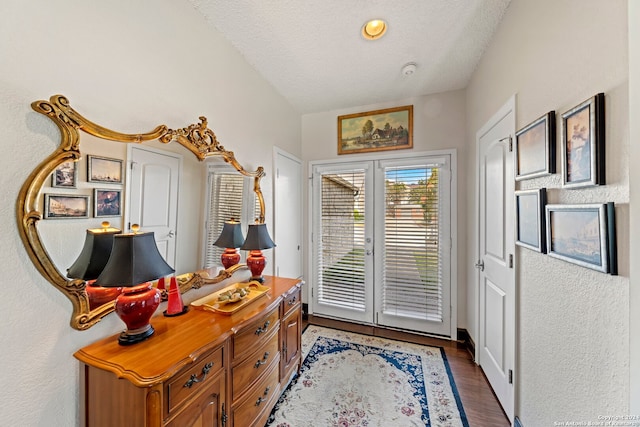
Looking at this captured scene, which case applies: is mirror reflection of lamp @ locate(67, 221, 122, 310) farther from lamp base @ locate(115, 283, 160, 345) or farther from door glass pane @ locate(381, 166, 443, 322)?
door glass pane @ locate(381, 166, 443, 322)

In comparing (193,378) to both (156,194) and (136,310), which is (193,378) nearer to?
(136,310)

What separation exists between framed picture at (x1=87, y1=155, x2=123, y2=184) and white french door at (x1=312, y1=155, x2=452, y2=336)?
7.19ft

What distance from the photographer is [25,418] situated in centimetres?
86

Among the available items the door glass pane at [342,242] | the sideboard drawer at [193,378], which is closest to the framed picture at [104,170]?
the sideboard drawer at [193,378]

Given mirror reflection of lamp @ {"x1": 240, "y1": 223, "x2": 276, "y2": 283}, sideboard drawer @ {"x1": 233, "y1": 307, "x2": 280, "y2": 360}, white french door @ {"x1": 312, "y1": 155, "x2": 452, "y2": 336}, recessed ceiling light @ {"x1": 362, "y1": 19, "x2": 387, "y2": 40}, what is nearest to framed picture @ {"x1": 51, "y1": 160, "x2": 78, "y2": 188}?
sideboard drawer @ {"x1": 233, "y1": 307, "x2": 280, "y2": 360}

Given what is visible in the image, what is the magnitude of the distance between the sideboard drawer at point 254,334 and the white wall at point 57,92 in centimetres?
58

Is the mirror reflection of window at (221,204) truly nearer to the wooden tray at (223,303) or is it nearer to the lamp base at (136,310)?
the wooden tray at (223,303)

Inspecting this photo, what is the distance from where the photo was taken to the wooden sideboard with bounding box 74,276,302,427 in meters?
0.88

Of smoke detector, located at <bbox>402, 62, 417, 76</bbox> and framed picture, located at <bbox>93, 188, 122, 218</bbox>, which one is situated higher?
smoke detector, located at <bbox>402, 62, 417, 76</bbox>

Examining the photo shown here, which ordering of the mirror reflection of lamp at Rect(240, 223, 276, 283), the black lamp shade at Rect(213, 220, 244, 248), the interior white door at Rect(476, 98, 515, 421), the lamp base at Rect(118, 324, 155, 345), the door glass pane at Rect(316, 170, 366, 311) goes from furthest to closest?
the door glass pane at Rect(316, 170, 366, 311), the mirror reflection of lamp at Rect(240, 223, 276, 283), the black lamp shade at Rect(213, 220, 244, 248), the interior white door at Rect(476, 98, 515, 421), the lamp base at Rect(118, 324, 155, 345)

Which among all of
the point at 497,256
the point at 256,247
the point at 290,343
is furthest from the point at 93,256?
the point at 497,256

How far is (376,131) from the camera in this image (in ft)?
9.53

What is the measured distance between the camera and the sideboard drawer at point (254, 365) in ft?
4.27

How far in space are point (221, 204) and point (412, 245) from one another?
2080mm
